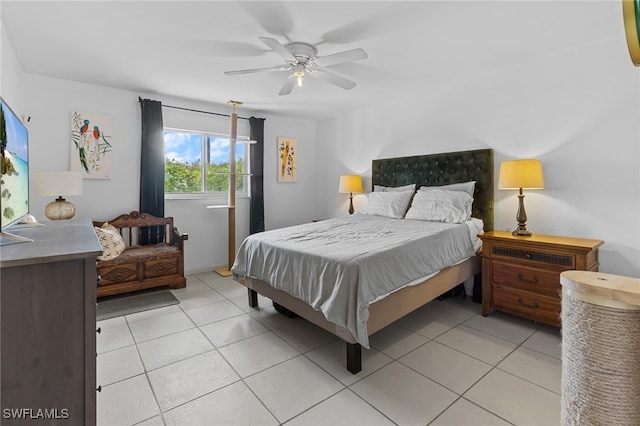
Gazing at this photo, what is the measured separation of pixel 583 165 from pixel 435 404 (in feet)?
8.20

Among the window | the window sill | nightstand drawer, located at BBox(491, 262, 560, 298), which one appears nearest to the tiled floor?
nightstand drawer, located at BBox(491, 262, 560, 298)

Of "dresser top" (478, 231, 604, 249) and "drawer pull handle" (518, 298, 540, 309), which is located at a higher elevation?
"dresser top" (478, 231, 604, 249)

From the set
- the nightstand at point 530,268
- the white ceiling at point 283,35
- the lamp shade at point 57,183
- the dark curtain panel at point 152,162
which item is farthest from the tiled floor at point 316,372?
the white ceiling at point 283,35

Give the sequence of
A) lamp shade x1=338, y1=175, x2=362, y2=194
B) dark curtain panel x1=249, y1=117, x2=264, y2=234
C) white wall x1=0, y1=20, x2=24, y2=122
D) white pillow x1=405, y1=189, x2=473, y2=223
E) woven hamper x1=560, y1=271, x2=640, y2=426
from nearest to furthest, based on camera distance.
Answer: woven hamper x1=560, y1=271, x2=640, y2=426 < white wall x1=0, y1=20, x2=24, y2=122 < white pillow x1=405, y1=189, x2=473, y2=223 < lamp shade x1=338, y1=175, x2=362, y2=194 < dark curtain panel x1=249, y1=117, x2=264, y2=234

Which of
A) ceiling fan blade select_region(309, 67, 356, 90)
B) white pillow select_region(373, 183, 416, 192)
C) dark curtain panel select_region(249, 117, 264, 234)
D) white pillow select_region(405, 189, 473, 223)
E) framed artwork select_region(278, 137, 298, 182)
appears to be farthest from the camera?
framed artwork select_region(278, 137, 298, 182)

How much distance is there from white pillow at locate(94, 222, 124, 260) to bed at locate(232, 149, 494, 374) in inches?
58.1

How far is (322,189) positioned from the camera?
559 cm

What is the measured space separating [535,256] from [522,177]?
0.70 m

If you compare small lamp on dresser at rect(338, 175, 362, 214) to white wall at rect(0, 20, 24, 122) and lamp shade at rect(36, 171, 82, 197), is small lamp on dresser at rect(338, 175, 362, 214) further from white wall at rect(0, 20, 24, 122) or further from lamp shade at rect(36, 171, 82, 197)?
white wall at rect(0, 20, 24, 122)

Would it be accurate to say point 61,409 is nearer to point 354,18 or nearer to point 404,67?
point 354,18

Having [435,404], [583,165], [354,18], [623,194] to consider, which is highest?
[354,18]

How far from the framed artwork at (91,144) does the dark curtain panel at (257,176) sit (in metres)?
1.88

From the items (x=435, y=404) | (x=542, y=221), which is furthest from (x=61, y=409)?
(x=542, y=221)

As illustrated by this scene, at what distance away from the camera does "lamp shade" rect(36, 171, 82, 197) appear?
2.64 m
